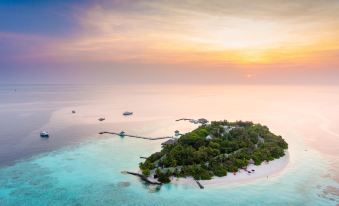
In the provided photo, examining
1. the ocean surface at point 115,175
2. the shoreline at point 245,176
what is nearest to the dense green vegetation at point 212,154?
the shoreline at point 245,176

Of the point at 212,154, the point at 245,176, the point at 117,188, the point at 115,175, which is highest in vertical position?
the point at 212,154

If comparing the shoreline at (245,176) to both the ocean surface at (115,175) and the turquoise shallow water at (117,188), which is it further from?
the turquoise shallow water at (117,188)

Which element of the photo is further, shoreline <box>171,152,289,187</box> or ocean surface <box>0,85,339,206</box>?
shoreline <box>171,152,289,187</box>

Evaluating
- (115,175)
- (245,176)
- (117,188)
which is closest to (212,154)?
(245,176)

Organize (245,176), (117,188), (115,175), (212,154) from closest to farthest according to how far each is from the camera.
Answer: (117,188), (245,176), (115,175), (212,154)

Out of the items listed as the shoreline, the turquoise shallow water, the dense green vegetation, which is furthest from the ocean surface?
the dense green vegetation

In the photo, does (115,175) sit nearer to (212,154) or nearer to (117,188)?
(117,188)

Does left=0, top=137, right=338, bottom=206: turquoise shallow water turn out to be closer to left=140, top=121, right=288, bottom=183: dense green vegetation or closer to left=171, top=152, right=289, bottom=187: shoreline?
left=171, top=152, right=289, bottom=187: shoreline
